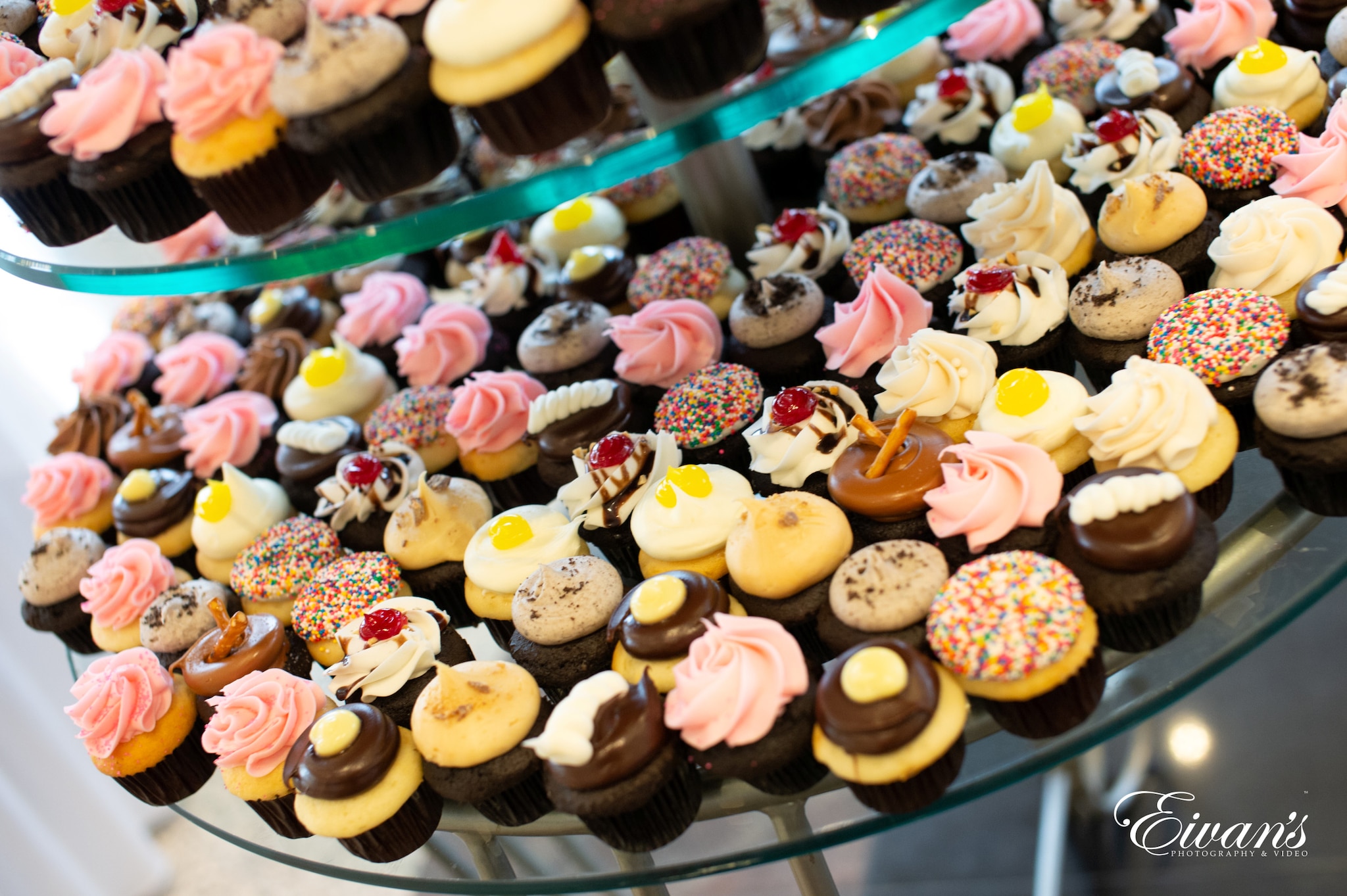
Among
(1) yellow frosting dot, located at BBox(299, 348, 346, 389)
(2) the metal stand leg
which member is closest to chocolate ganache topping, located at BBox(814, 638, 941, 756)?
(2) the metal stand leg

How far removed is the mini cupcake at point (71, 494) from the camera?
348cm

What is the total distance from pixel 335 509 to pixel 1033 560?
6.38 ft

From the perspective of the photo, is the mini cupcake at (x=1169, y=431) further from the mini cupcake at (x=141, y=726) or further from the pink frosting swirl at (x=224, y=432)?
the pink frosting swirl at (x=224, y=432)

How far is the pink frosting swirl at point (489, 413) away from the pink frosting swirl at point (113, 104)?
1.10 m

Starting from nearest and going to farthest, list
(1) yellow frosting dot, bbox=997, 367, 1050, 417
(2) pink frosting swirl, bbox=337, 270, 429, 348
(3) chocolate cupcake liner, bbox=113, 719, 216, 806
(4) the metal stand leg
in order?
(4) the metal stand leg
(1) yellow frosting dot, bbox=997, 367, 1050, 417
(3) chocolate cupcake liner, bbox=113, 719, 216, 806
(2) pink frosting swirl, bbox=337, 270, 429, 348

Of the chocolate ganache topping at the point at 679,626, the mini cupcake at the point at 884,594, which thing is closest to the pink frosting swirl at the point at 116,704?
the chocolate ganache topping at the point at 679,626

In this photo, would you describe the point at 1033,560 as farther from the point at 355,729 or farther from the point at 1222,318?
the point at 355,729

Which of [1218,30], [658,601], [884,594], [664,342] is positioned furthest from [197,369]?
[1218,30]

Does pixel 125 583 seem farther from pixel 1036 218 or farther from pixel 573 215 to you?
pixel 1036 218

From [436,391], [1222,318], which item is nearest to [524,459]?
[436,391]

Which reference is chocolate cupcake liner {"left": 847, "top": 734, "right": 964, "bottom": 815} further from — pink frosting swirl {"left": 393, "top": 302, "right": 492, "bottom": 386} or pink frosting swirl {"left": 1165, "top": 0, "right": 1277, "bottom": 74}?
pink frosting swirl {"left": 1165, "top": 0, "right": 1277, "bottom": 74}

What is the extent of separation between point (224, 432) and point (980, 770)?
265 centimetres

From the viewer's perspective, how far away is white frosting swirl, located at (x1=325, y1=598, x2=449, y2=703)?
2.38 meters

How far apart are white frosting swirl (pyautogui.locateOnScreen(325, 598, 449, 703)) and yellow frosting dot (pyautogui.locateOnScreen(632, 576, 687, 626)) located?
577mm
